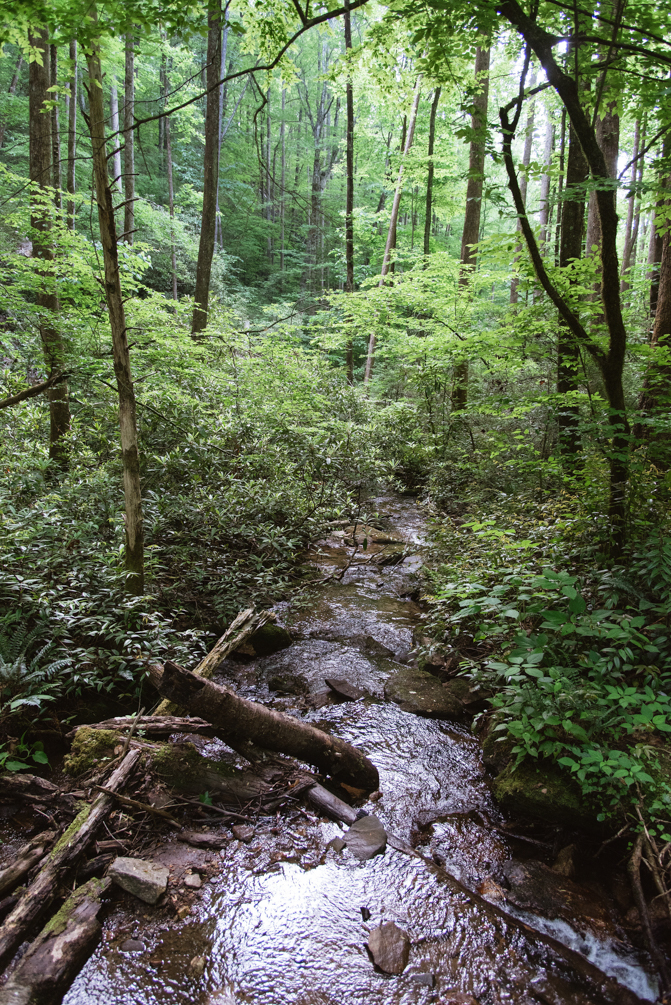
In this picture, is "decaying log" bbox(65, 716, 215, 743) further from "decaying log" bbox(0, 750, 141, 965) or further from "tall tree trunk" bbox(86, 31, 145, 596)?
"tall tree trunk" bbox(86, 31, 145, 596)

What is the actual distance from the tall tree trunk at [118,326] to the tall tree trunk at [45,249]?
3465 mm

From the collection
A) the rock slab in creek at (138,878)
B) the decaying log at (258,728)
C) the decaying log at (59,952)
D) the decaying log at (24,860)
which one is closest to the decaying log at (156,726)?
the decaying log at (258,728)

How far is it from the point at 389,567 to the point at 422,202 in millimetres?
19883

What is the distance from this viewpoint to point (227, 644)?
14.4ft

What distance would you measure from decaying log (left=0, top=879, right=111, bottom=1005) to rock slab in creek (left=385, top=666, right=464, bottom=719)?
2899 millimetres

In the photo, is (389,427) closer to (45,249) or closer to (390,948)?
(45,249)

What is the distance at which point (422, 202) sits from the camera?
21281mm

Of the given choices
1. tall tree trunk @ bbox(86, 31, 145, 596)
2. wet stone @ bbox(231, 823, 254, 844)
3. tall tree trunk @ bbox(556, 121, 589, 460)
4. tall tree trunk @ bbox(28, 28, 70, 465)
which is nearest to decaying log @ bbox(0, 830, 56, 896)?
wet stone @ bbox(231, 823, 254, 844)

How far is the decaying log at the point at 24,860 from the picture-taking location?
8.46 feet

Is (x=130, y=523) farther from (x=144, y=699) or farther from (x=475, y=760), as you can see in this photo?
(x=475, y=760)

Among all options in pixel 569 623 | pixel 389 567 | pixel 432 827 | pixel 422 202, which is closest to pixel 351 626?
pixel 389 567

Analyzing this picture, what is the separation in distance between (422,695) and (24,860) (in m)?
3.41

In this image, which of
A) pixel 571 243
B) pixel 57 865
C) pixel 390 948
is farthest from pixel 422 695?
pixel 571 243

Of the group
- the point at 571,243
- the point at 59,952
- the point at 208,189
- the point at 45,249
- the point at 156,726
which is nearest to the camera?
the point at 59,952
